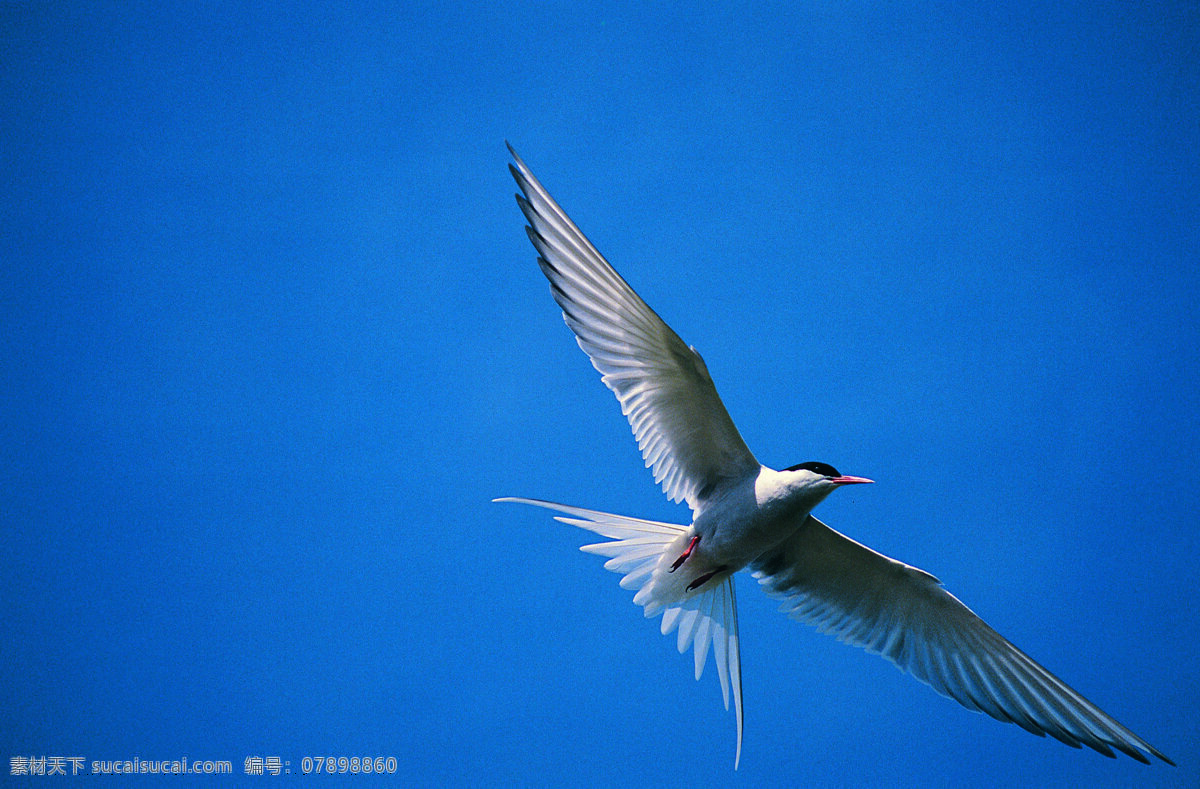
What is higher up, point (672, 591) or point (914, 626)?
point (672, 591)

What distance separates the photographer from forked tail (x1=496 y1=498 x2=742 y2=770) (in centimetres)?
192

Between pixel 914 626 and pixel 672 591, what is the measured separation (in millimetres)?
773

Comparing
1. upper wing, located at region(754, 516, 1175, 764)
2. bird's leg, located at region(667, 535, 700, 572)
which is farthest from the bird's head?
bird's leg, located at region(667, 535, 700, 572)

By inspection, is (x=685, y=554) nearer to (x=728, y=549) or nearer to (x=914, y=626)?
(x=728, y=549)

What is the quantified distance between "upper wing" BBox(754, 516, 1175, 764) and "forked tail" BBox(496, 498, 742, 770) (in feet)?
0.76

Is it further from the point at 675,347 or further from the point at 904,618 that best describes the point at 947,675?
the point at 675,347

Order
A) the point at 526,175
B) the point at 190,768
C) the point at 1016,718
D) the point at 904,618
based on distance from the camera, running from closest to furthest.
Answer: the point at 526,175
the point at 1016,718
the point at 904,618
the point at 190,768

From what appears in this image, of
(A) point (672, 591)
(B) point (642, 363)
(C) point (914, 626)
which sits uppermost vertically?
(B) point (642, 363)

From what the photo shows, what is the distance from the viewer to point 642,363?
6.26ft

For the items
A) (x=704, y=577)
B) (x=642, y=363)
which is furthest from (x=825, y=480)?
(x=642, y=363)

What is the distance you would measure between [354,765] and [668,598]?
51.9 inches

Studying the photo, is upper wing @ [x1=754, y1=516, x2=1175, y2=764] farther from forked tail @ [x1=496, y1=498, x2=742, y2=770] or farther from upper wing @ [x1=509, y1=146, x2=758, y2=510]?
upper wing @ [x1=509, y1=146, x2=758, y2=510]

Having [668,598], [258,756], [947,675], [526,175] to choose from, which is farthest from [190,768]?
[947,675]

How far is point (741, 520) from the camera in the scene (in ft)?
6.05
